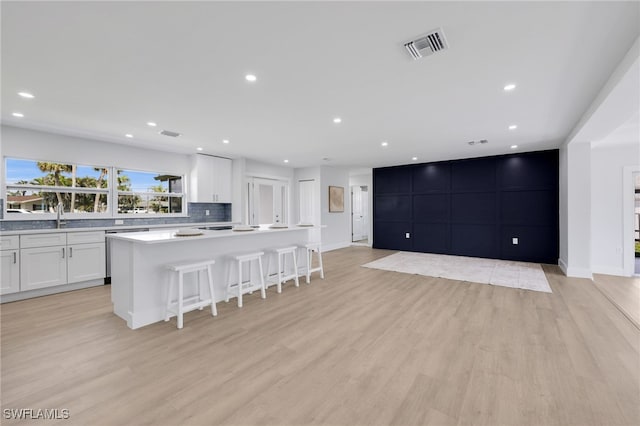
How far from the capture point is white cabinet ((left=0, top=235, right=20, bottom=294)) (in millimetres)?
3617

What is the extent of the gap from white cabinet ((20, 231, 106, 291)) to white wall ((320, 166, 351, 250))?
5201 mm

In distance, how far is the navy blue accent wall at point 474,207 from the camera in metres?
6.18

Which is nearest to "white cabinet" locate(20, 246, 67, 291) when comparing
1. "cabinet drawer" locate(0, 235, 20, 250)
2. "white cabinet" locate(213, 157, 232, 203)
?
"cabinet drawer" locate(0, 235, 20, 250)

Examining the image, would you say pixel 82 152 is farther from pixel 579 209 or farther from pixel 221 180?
pixel 579 209

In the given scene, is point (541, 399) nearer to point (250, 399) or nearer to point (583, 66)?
point (250, 399)

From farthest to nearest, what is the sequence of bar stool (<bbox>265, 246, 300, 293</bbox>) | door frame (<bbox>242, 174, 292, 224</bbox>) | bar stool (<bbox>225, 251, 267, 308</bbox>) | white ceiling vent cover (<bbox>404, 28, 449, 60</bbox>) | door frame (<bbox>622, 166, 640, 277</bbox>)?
door frame (<bbox>242, 174, 292, 224</bbox>), door frame (<bbox>622, 166, 640, 277</bbox>), bar stool (<bbox>265, 246, 300, 293</bbox>), bar stool (<bbox>225, 251, 267, 308</bbox>), white ceiling vent cover (<bbox>404, 28, 449, 60</bbox>)

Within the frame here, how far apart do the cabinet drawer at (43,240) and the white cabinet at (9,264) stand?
0.07m

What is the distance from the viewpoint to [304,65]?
2463 millimetres

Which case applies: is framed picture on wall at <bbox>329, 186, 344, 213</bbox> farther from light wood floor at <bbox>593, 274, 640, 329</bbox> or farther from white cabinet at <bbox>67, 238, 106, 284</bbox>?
light wood floor at <bbox>593, 274, 640, 329</bbox>

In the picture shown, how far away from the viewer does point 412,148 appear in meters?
5.79

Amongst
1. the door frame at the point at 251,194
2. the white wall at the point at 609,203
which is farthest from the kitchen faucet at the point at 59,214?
the white wall at the point at 609,203

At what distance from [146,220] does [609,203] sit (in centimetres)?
908

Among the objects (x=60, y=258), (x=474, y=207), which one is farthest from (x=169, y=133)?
(x=474, y=207)

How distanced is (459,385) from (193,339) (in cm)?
227
